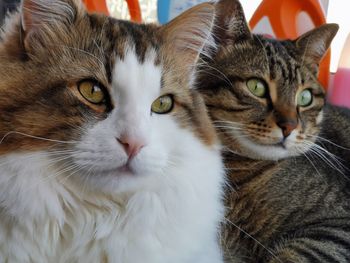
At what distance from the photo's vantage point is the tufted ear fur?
3.56 feet

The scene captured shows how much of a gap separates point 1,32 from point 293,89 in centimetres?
93

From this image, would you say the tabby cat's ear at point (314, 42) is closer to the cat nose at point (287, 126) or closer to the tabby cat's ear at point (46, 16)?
the cat nose at point (287, 126)

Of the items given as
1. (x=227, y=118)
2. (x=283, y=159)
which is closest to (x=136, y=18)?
(x=227, y=118)

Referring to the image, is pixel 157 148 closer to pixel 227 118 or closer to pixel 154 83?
pixel 154 83

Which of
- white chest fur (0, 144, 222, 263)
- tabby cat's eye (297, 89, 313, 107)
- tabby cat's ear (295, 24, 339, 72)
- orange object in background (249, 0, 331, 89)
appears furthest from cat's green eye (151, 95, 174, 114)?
orange object in background (249, 0, 331, 89)

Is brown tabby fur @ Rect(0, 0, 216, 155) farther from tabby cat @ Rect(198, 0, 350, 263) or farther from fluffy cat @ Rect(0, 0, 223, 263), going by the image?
tabby cat @ Rect(198, 0, 350, 263)

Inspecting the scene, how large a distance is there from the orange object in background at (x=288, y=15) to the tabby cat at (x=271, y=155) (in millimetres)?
416

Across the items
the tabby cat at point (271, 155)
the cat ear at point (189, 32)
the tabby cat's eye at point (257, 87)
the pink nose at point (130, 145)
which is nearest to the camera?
the pink nose at point (130, 145)

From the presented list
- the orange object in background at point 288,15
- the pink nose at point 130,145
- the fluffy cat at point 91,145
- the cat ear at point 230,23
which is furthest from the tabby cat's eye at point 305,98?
the pink nose at point 130,145

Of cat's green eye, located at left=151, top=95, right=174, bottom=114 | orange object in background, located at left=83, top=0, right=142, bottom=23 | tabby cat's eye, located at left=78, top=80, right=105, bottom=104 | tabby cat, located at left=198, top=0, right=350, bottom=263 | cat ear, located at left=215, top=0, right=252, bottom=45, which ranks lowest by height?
tabby cat, located at left=198, top=0, right=350, bottom=263

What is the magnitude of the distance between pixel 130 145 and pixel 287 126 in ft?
2.31

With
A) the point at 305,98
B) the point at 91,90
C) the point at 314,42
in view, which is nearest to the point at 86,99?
the point at 91,90

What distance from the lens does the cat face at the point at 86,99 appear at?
0.85 meters

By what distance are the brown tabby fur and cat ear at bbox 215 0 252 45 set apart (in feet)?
1.41
